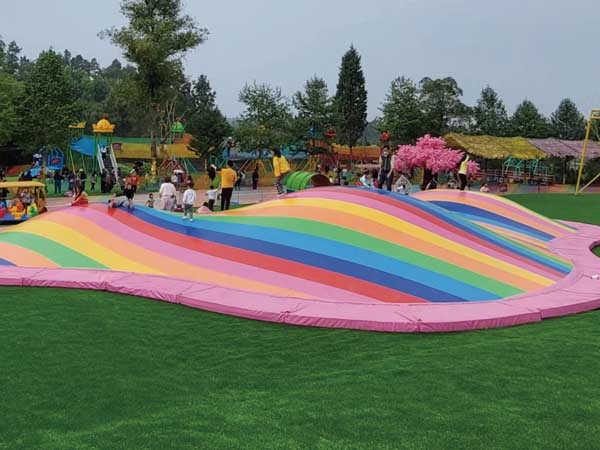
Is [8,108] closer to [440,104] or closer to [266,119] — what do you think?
[266,119]

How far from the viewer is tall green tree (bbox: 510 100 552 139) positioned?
6353 centimetres

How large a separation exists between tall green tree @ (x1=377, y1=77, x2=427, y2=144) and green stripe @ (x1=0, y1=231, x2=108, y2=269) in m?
43.1

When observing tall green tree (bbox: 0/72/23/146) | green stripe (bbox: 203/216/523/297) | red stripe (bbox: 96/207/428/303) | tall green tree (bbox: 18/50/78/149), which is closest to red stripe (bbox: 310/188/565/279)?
green stripe (bbox: 203/216/523/297)

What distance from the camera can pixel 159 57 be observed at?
37.4 m

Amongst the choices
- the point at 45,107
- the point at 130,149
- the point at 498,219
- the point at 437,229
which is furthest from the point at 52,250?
the point at 130,149

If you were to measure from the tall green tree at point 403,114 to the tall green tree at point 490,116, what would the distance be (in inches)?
485

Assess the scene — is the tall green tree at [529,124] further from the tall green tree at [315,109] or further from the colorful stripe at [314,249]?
the colorful stripe at [314,249]

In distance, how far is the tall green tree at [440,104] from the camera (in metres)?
53.2

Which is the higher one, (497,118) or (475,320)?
(497,118)

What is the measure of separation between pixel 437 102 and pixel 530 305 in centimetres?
5029

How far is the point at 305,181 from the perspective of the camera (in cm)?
2022

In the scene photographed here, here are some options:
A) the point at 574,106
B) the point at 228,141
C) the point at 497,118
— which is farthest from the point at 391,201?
the point at 574,106

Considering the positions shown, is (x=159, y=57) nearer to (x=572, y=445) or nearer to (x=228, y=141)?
(x=228, y=141)

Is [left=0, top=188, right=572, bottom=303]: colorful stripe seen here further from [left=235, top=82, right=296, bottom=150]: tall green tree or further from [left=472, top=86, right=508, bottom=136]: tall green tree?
[left=472, top=86, right=508, bottom=136]: tall green tree
